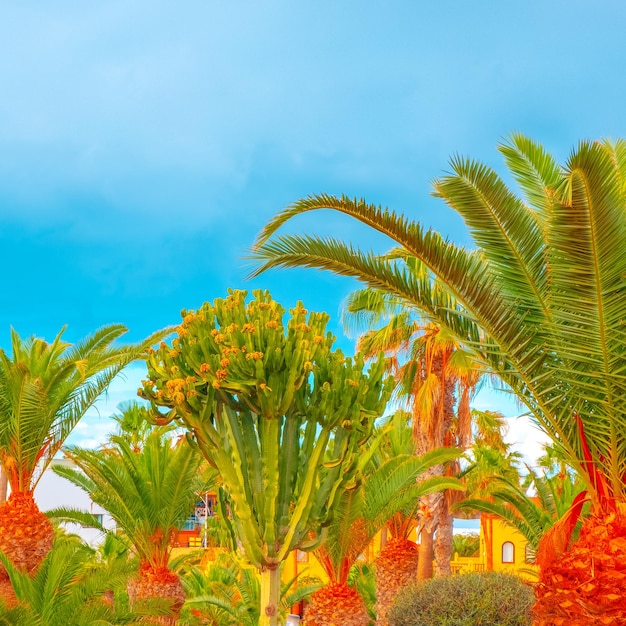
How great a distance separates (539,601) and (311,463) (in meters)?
3.64

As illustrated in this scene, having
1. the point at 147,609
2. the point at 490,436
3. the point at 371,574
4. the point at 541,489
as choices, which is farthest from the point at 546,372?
the point at 490,436

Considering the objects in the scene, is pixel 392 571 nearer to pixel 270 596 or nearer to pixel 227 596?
pixel 227 596

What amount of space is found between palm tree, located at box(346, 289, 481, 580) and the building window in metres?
14.4

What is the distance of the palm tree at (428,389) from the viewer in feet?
60.7

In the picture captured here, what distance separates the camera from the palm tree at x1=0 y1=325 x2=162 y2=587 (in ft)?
49.3

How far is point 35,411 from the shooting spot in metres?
15.4

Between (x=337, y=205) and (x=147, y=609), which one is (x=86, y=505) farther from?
(x=337, y=205)

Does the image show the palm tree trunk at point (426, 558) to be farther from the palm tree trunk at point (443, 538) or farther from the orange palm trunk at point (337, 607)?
the orange palm trunk at point (337, 607)

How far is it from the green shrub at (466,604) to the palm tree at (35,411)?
744 cm

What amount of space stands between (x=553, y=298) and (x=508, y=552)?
27.2 meters

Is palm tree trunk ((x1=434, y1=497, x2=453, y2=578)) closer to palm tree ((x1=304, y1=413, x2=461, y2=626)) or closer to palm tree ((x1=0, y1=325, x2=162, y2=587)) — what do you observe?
palm tree ((x1=304, y1=413, x2=461, y2=626))

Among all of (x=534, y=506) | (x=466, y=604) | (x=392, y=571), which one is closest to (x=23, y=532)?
(x=392, y=571)

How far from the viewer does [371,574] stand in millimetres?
22078

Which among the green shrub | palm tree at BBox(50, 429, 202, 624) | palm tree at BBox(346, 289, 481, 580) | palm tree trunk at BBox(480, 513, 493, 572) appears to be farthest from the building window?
palm tree at BBox(50, 429, 202, 624)
